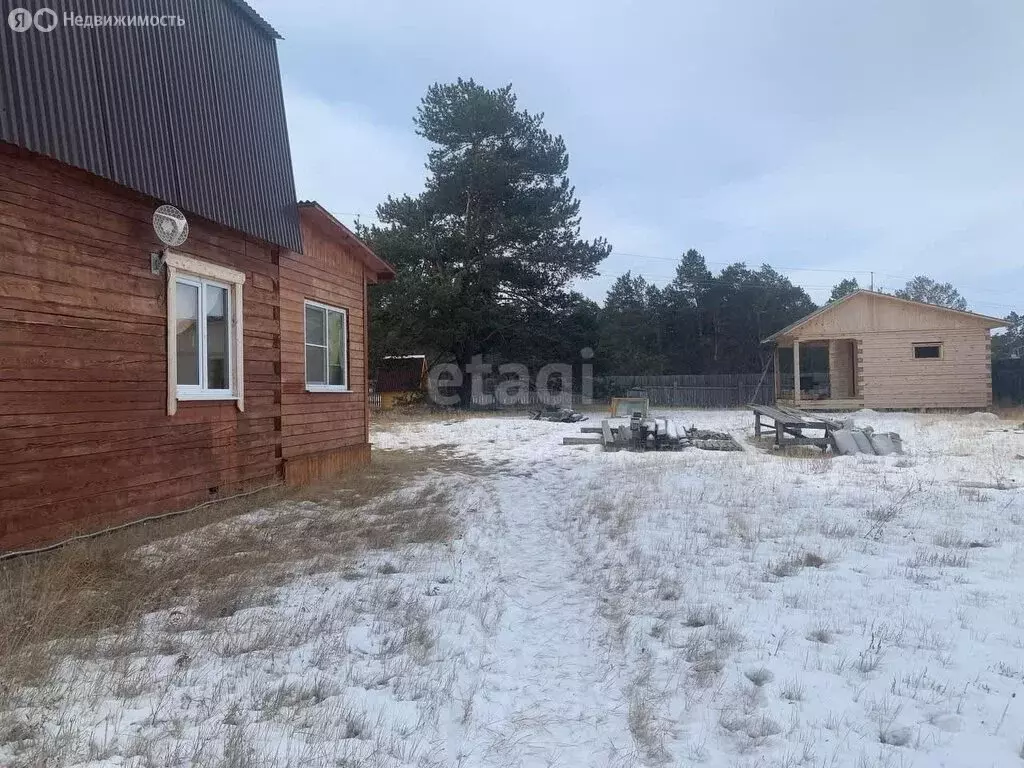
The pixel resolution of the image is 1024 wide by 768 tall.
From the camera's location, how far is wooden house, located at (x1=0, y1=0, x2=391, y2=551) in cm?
475

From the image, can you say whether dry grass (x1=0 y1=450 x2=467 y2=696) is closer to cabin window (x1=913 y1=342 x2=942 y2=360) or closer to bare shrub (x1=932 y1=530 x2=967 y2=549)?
bare shrub (x1=932 y1=530 x2=967 y2=549)

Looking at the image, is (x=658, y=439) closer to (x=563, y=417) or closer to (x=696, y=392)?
(x=563, y=417)

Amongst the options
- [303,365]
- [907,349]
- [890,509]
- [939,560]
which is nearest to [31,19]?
[303,365]

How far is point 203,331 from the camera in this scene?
681 cm

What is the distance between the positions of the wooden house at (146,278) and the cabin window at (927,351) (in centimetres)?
2121

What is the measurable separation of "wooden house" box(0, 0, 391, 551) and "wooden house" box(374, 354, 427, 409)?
22.7 metres

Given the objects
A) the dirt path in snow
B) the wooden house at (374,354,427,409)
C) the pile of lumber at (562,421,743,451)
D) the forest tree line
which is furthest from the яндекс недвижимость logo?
the wooden house at (374,354,427,409)

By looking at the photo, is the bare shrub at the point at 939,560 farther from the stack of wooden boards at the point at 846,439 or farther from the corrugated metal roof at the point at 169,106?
the corrugated metal roof at the point at 169,106

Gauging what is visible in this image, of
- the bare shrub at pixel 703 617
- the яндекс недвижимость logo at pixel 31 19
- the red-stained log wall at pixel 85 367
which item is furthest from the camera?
the red-stained log wall at pixel 85 367


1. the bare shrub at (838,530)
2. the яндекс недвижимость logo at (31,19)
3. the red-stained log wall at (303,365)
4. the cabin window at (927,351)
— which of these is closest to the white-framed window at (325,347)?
the red-stained log wall at (303,365)

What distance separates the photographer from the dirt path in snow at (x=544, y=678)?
2.61 m

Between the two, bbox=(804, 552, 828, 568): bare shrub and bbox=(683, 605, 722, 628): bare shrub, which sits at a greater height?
bbox=(804, 552, 828, 568): bare shrub

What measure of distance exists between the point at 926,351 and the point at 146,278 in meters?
24.0

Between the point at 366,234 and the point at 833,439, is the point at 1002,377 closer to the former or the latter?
the point at 833,439
